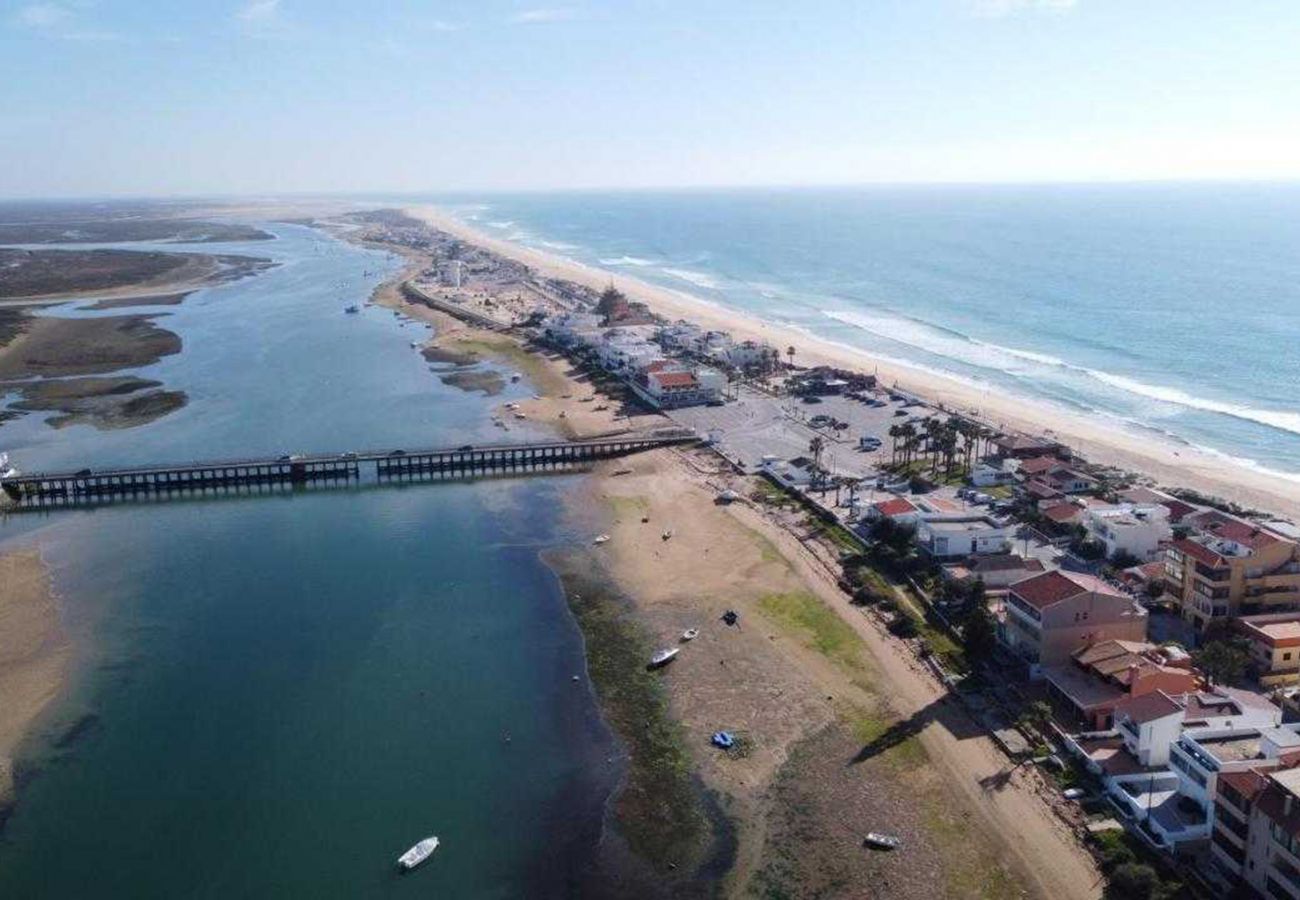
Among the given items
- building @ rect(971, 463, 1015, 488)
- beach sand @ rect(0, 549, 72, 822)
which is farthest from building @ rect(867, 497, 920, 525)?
beach sand @ rect(0, 549, 72, 822)

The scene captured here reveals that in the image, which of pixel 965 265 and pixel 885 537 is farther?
pixel 965 265

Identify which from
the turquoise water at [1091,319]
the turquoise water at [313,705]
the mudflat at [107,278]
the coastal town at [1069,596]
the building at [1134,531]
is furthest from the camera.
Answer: the mudflat at [107,278]

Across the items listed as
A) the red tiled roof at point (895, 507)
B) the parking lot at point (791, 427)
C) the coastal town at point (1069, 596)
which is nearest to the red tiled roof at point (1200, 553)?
the coastal town at point (1069, 596)

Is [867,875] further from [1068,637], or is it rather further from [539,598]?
[539,598]

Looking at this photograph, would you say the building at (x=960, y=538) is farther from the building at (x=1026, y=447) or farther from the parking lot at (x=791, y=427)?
the building at (x=1026, y=447)

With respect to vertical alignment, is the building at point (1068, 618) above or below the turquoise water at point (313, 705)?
above

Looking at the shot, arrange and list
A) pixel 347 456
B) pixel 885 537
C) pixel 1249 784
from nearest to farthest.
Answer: pixel 1249 784, pixel 885 537, pixel 347 456

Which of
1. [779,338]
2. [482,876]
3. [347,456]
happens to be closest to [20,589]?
[347,456]
